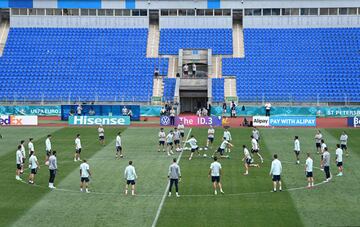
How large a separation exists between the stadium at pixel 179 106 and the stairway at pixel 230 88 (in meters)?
0.12

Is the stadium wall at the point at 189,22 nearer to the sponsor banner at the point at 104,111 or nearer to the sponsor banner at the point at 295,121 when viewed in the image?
the sponsor banner at the point at 104,111

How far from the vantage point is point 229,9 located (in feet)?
268

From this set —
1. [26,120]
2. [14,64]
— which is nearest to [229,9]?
[14,64]

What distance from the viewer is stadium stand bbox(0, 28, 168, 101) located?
235 feet

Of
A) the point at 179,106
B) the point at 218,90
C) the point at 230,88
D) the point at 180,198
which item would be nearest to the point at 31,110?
the point at 179,106

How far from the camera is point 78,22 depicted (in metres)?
82.8

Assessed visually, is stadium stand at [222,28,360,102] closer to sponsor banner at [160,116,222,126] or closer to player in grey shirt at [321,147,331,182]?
sponsor banner at [160,116,222,126]

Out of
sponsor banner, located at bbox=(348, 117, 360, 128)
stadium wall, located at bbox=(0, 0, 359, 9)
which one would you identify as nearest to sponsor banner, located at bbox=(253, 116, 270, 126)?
sponsor banner, located at bbox=(348, 117, 360, 128)

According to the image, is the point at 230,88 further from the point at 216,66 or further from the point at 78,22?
the point at 78,22

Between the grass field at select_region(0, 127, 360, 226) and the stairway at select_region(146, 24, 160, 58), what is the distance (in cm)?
3689

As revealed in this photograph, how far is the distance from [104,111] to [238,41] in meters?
22.3

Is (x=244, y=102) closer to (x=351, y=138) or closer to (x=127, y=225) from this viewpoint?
(x=351, y=138)

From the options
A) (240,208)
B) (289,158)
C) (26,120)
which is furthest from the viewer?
(26,120)

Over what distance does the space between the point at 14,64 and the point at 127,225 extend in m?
57.0
